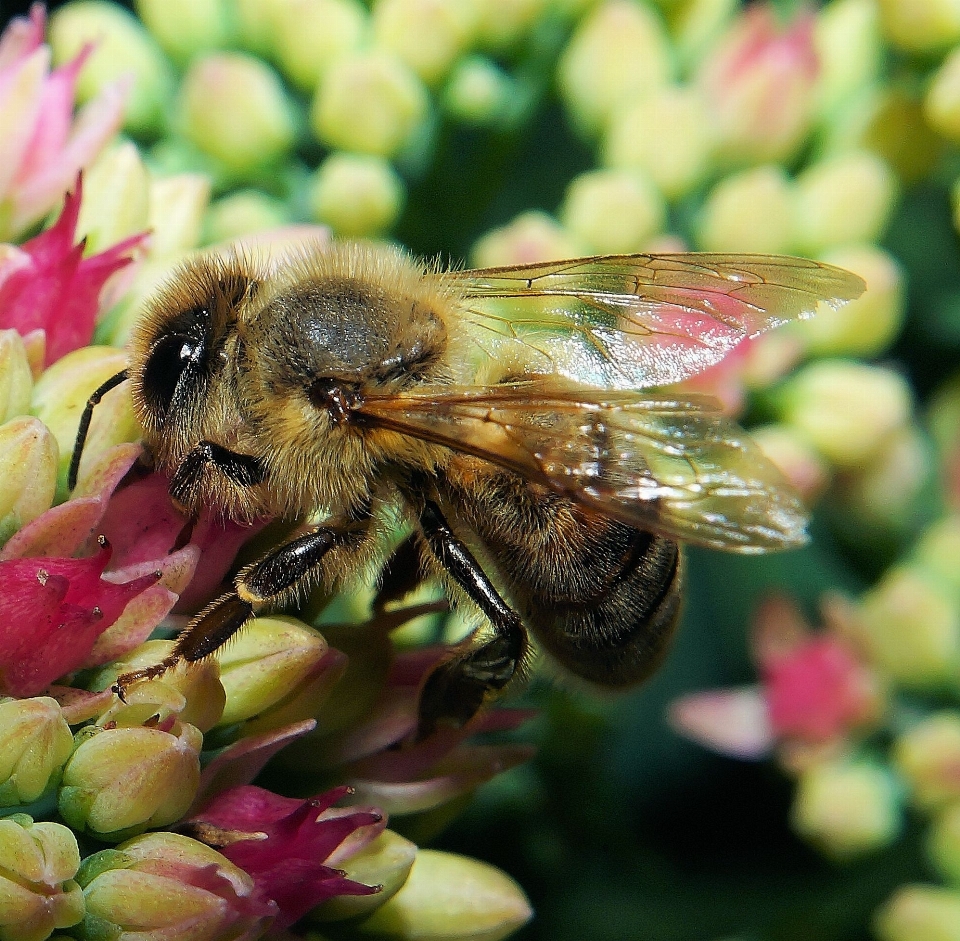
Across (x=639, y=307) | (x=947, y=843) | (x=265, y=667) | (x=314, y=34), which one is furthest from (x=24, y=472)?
(x=947, y=843)

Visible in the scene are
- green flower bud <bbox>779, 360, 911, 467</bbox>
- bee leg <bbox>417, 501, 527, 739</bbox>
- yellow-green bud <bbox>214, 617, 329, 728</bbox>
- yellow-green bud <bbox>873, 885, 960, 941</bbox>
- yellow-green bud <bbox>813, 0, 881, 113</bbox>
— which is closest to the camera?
yellow-green bud <bbox>214, 617, 329, 728</bbox>

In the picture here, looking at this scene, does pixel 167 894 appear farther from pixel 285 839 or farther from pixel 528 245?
pixel 528 245

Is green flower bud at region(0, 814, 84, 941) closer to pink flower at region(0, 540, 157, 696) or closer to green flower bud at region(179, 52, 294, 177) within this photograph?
pink flower at region(0, 540, 157, 696)

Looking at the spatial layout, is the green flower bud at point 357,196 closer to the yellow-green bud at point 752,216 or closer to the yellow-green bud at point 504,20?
the yellow-green bud at point 504,20

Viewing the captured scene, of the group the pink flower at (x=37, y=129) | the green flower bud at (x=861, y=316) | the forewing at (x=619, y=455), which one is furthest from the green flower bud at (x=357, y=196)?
the forewing at (x=619, y=455)

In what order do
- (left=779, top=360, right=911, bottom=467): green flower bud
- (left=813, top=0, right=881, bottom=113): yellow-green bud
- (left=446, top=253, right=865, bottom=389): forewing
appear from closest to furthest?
(left=446, top=253, right=865, bottom=389): forewing, (left=779, top=360, right=911, bottom=467): green flower bud, (left=813, top=0, right=881, bottom=113): yellow-green bud

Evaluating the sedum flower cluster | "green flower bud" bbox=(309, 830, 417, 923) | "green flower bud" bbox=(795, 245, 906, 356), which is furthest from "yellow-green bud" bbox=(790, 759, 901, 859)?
"green flower bud" bbox=(309, 830, 417, 923)
